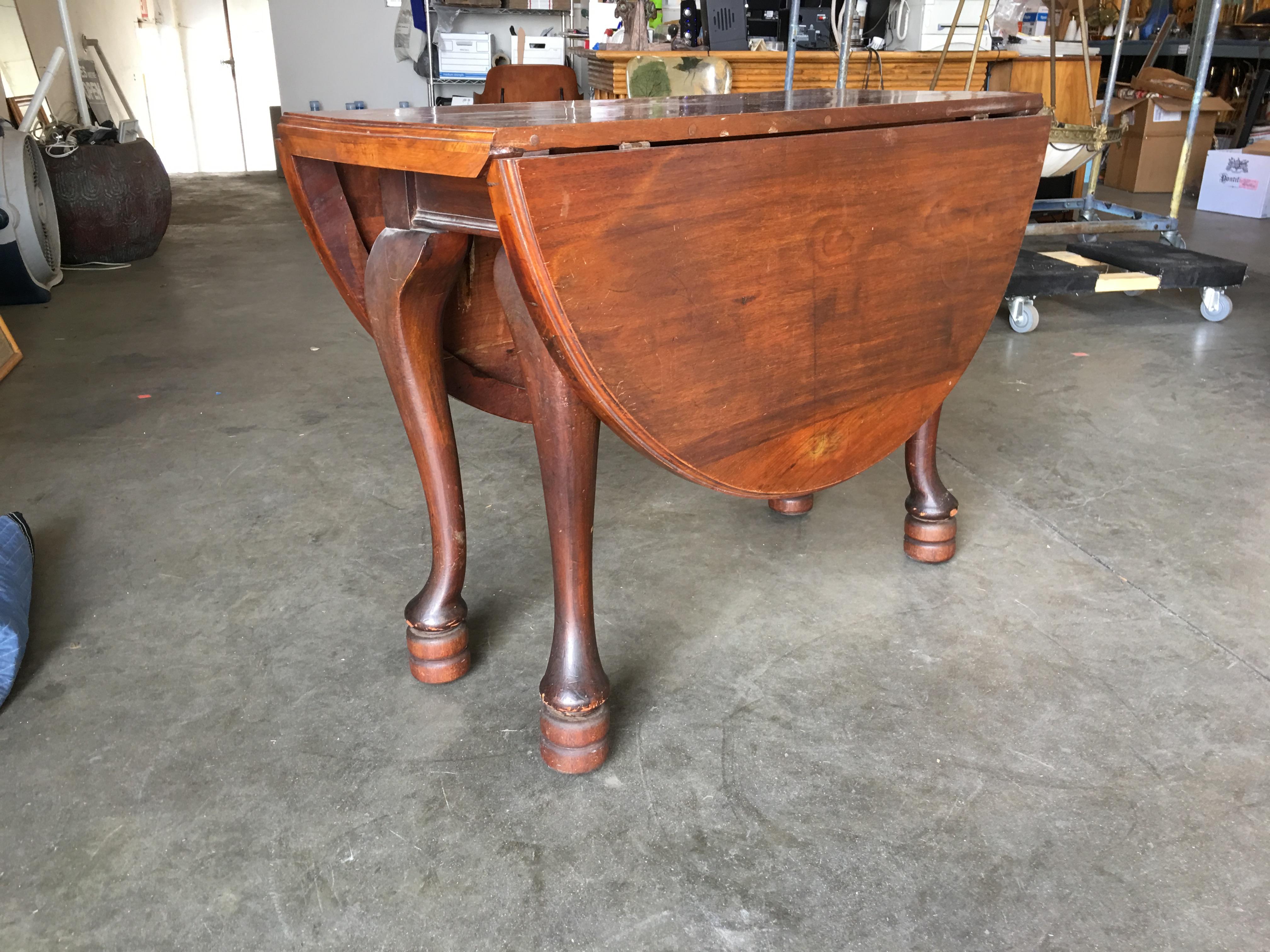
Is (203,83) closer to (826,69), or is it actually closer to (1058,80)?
(826,69)

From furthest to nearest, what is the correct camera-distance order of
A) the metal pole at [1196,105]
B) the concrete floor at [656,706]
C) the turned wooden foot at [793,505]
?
the metal pole at [1196,105] < the turned wooden foot at [793,505] < the concrete floor at [656,706]

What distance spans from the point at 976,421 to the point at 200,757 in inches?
71.9

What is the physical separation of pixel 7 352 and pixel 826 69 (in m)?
3.58

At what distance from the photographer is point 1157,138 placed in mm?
5629

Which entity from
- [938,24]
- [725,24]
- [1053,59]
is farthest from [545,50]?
[1053,59]

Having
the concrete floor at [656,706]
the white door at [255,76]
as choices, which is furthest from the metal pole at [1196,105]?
the white door at [255,76]

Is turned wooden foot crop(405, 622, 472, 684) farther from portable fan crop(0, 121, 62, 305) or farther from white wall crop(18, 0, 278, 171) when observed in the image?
white wall crop(18, 0, 278, 171)

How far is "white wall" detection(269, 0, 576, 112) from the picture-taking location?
679cm

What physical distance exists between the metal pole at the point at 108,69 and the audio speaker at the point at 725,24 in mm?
4668

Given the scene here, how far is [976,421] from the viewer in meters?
2.28

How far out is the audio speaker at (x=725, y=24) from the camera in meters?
4.36

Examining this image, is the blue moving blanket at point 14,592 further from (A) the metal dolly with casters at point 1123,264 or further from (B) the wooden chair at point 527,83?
(B) the wooden chair at point 527,83

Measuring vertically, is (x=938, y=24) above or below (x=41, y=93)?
above

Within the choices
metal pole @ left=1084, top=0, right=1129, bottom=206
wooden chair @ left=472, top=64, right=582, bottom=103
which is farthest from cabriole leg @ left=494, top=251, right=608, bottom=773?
wooden chair @ left=472, top=64, right=582, bottom=103
